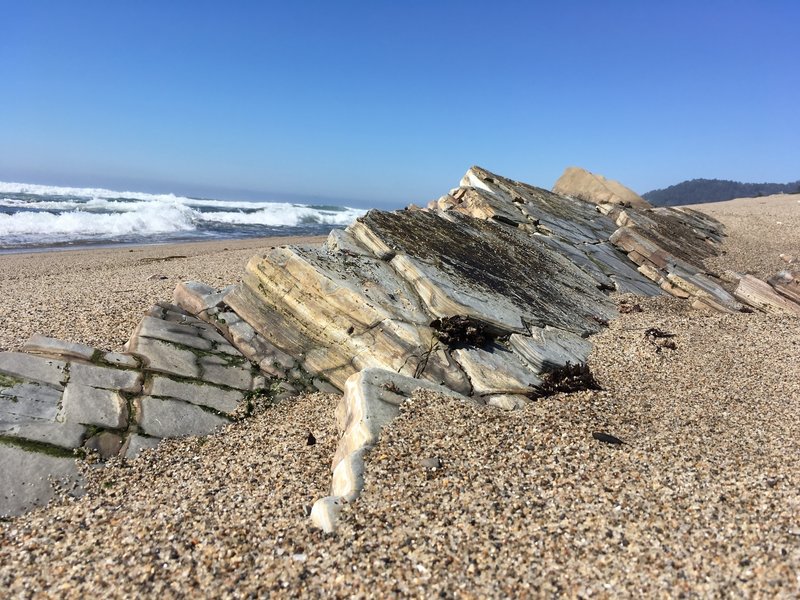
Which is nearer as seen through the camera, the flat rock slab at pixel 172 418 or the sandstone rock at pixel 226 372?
the flat rock slab at pixel 172 418

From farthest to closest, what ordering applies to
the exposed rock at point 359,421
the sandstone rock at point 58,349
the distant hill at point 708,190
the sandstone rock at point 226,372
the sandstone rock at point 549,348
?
the distant hill at point 708,190 → the sandstone rock at point 549,348 → the sandstone rock at point 226,372 → the sandstone rock at point 58,349 → the exposed rock at point 359,421

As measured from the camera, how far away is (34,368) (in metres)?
7.35

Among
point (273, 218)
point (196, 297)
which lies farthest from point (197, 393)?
point (273, 218)

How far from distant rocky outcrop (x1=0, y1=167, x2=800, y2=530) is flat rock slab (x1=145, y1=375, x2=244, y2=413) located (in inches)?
0.9

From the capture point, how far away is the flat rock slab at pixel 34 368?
283 inches

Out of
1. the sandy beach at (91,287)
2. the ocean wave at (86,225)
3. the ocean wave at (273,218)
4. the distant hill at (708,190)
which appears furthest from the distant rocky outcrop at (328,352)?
the distant hill at (708,190)

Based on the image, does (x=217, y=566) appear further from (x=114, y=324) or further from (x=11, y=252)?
(x=11, y=252)

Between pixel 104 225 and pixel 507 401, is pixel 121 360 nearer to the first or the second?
pixel 507 401

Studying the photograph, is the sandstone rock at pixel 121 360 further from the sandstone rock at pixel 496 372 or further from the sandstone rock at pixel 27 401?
the sandstone rock at pixel 496 372

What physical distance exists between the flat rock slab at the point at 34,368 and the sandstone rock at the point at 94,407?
26 cm

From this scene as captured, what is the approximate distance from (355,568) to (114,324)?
8.59 meters

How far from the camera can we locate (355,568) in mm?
4281

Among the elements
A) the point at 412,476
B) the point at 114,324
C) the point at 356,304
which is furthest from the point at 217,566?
the point at 114,324

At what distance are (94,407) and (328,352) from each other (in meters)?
3.43
